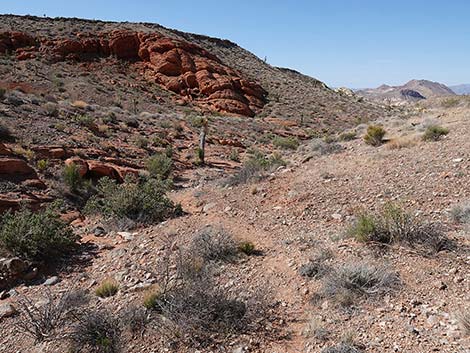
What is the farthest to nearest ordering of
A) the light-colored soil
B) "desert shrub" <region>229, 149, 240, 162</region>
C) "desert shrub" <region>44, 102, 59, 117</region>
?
1. "desert shrub" <region>229, 149, 240, 162</region>
2. "desert shrub" <region>44, 102, 59, 117</region>
3. the light-colored soil

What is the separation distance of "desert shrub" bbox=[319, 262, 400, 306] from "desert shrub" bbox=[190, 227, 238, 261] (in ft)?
5.86

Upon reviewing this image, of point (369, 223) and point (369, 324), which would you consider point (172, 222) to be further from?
point (369, 324)

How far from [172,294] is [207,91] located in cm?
3382

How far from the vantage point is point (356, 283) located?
4855 mm

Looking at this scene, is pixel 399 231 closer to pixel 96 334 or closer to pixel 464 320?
pixel 464 320

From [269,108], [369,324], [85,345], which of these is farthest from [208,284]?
[269,108]

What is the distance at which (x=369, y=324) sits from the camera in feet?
13.9

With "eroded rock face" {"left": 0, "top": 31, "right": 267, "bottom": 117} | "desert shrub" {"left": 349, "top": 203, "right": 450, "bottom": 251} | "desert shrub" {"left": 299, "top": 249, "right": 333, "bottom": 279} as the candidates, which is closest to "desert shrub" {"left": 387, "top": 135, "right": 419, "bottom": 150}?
"desert shrub" {"left": 349, "top": 203, "right": 450, "bottom": 251}

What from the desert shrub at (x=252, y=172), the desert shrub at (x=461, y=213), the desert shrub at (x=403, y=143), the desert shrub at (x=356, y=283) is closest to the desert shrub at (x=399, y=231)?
the desert shrub at (x=461, y=213)

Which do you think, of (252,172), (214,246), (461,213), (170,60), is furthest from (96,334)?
(170,60)

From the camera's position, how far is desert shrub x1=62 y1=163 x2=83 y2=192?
1127cm

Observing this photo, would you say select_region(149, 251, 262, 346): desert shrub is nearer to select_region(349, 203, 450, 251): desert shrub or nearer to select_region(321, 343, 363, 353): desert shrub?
select_region(321, 343, 363, 353): desert shrub

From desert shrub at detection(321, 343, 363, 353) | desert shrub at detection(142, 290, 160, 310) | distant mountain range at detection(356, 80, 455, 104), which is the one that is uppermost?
distant mountain range at detection(356, 80, 455, 104)

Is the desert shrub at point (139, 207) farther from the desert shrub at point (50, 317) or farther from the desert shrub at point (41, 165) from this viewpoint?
the desert shrub at point (41, 165)
